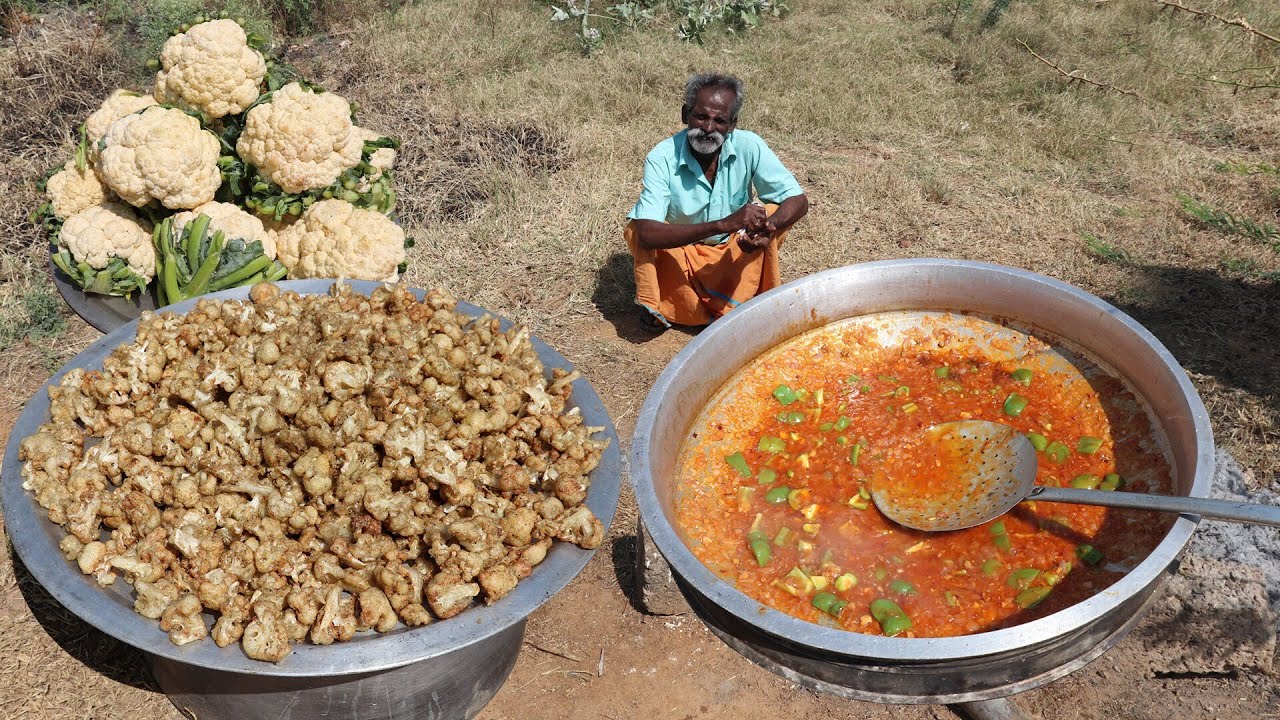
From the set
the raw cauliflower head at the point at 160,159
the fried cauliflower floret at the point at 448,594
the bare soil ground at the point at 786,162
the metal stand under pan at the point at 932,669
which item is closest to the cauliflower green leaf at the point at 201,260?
the raw cauliflower head at the point at 160,159

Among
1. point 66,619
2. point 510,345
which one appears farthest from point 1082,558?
point 66,619

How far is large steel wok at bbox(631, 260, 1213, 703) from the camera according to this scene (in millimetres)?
1902

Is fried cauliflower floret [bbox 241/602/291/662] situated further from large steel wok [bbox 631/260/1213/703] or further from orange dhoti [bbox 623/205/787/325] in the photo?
orange dhoti [bbox 623/205/787/325]

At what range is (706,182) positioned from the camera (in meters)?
4.16

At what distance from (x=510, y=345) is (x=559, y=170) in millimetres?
3115

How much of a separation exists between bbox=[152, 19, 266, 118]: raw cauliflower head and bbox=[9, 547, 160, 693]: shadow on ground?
2.11 m

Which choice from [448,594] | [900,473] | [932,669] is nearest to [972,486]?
[900,473]

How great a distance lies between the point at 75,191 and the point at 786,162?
401 centimetres

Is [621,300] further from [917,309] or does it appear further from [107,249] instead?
[107,249]

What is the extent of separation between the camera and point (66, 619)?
122 inches

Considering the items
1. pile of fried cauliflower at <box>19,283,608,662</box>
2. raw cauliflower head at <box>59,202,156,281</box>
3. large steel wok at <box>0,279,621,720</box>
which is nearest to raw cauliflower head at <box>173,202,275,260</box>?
raw cauliflower head at <box>59,202,156,281</box>

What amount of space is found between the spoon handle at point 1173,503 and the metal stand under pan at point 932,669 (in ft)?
0.65

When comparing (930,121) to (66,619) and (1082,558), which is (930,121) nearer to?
(1082,558)

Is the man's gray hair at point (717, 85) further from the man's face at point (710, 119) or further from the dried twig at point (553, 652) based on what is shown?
the dried twig at point (553, 652)
